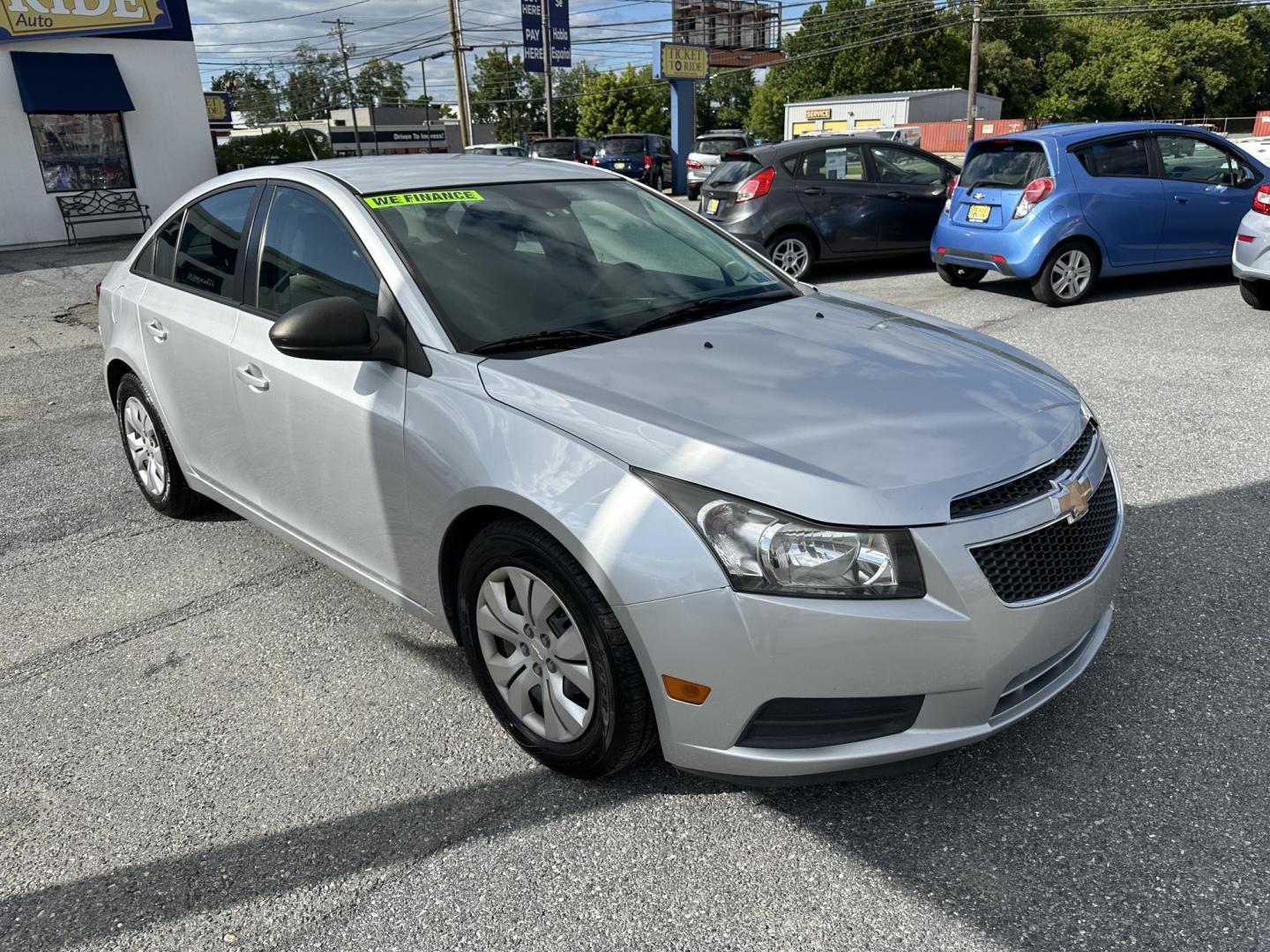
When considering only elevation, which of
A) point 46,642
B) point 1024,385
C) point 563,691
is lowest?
point 46,642

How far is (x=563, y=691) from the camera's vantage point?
8.59 ft

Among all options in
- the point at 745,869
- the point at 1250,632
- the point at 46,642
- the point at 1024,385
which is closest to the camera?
the point at 745,869

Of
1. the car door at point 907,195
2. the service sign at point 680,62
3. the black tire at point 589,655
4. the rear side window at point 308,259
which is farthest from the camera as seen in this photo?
the service sign at point 680,62

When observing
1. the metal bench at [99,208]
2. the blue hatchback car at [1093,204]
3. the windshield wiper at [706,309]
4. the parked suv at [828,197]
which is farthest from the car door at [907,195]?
the metal bench at [99,208]

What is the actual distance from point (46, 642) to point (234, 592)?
67cm

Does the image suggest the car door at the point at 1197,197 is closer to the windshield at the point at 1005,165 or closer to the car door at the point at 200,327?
the windshield at the point at 1005,165

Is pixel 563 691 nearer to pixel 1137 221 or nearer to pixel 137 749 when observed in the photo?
pixel 137 749

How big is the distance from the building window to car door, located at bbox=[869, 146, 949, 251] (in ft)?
48.8

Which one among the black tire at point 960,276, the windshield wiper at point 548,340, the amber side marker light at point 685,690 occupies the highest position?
the windshield wiper at point 548,340

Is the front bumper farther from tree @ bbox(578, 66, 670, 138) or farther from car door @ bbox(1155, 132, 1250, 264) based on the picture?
tree @ bbox(578, 66, 670, 138)

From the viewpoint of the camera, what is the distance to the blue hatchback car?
888 cm

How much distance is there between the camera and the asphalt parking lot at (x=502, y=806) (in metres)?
2.24

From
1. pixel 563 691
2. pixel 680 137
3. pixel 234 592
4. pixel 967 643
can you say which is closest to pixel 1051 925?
pixel 967 643

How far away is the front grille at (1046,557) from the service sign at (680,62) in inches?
1069
